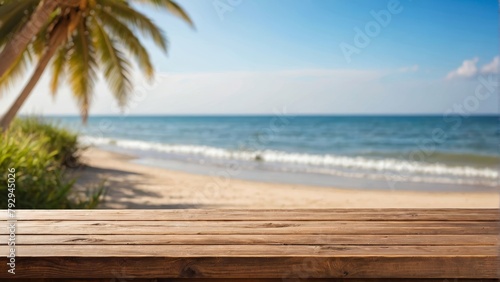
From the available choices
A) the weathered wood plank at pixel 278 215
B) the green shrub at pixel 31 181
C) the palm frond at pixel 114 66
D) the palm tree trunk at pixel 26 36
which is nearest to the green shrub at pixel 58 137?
the palm frond at pixel 114 66

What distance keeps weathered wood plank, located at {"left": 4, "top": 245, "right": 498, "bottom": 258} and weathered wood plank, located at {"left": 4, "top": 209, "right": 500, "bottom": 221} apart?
460 millimetres

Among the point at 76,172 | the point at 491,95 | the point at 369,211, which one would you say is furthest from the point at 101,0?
the point at 491,95

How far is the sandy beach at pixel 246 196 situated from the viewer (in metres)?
8.29

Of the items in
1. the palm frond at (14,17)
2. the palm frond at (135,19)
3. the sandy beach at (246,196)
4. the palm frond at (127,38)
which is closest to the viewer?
the sandy beach at (246,196)

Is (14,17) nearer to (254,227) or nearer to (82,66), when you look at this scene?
(82,66)

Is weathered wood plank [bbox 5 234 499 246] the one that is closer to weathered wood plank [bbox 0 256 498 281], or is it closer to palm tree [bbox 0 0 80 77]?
weathered wood plank [bbox 0 256 498 281]

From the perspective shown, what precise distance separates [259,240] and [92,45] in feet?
31.8

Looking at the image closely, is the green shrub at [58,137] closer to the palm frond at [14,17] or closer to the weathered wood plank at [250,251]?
the palm frond at [14,17]

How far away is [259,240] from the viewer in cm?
221

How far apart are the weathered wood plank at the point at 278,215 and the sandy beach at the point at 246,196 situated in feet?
15.7

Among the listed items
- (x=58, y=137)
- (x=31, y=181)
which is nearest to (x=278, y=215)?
(x=31, y=181)

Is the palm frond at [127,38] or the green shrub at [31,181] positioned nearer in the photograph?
the green shrub at [31,181]

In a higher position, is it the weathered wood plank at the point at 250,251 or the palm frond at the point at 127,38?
the palm frond at the point at 127,38

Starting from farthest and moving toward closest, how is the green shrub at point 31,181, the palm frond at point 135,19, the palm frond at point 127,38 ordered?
the palm frond at point 127,38
the palm frond at point 135,19
the green shrub at point 31,181
